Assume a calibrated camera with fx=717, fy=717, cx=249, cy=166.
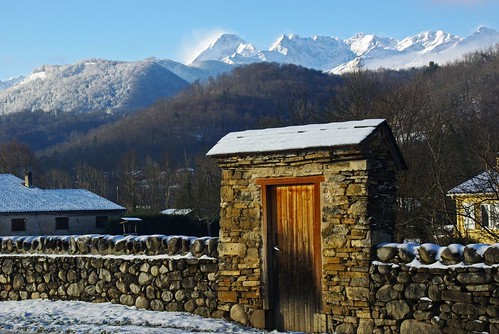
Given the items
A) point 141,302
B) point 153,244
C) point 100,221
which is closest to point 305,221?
point 153,244

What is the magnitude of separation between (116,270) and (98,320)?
1.38 metres

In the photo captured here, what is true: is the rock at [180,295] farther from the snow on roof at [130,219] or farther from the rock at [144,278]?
the snow on roof at [130,219]

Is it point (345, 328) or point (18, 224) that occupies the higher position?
point (18, 224)

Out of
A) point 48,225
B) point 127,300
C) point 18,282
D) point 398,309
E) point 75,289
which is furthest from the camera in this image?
point 48,225

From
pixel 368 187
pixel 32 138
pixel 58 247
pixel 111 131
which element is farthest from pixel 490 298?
pixel 32 138

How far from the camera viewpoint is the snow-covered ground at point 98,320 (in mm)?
10992

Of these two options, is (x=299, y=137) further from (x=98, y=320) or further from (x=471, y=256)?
(x=98, y=320)

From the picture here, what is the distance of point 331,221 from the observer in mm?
10555

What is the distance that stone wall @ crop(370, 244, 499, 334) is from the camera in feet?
30.0

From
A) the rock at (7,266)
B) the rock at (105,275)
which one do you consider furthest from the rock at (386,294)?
the rock at (7,266)

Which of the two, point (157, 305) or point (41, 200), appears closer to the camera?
point (157, 305)

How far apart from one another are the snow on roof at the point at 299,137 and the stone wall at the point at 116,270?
173 cm

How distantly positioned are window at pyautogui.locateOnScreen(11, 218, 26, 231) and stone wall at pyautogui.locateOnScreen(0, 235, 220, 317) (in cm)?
3291

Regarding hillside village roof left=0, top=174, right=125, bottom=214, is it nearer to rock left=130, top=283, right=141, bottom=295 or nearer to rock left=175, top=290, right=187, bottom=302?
rock left=130, top=283, right=141, bottom=295
